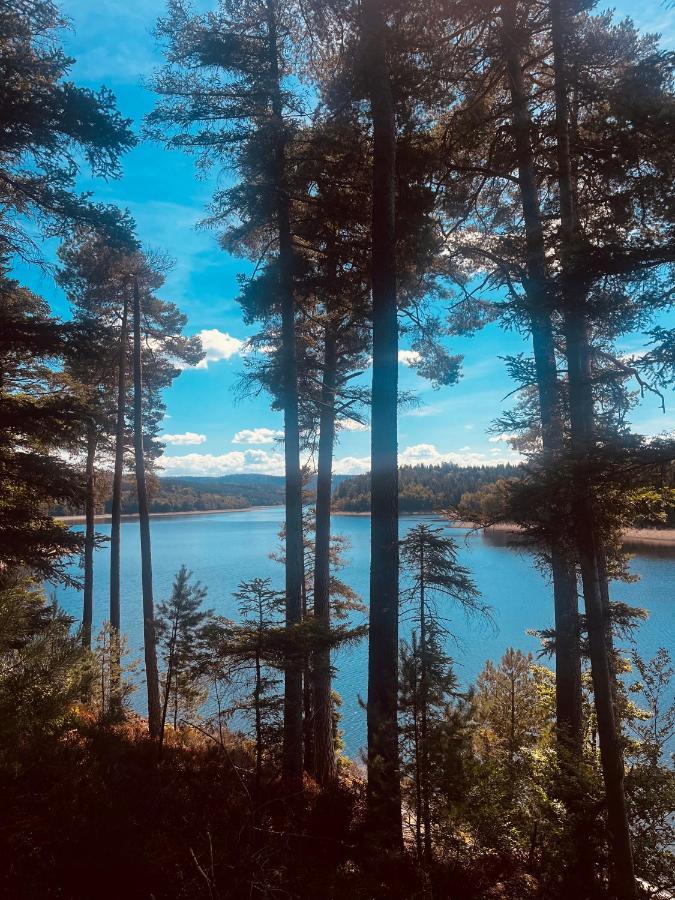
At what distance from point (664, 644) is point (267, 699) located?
1667 centimetres

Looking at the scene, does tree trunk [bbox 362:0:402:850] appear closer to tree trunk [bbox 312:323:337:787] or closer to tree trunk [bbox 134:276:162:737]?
tree trunk [bbox 312:323:337:787]

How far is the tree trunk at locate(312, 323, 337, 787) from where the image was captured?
28.8 ft

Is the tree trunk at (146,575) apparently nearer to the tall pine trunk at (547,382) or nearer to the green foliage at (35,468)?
the green foliage at (35,468)

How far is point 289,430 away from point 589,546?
5044mm

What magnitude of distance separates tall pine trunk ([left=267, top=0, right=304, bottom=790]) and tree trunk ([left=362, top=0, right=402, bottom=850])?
1.77 meters

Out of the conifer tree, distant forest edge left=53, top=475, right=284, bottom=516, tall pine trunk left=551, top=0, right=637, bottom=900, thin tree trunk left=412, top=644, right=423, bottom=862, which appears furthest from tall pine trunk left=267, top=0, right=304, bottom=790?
distant forest edge left=53, top=475, right=284, bottom=516

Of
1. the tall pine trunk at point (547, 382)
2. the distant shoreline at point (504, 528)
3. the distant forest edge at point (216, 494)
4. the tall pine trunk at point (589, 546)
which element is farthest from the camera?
the distant forest edge at point (216, 494)

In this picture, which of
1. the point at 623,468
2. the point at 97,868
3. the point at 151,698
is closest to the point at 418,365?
the point at 623,468

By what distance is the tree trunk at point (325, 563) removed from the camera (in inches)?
346

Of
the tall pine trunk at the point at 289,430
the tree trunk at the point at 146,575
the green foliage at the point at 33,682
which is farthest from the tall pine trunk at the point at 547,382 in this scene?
the tree trunk at the point at 146,575

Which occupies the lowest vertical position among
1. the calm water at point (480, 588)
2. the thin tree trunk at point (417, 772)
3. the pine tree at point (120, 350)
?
the calm water at point (480, 588)

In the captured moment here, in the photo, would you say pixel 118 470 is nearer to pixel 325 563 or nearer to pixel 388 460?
pixel 325 563

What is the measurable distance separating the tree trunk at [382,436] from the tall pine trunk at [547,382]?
1873 mm

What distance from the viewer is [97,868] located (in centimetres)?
430
